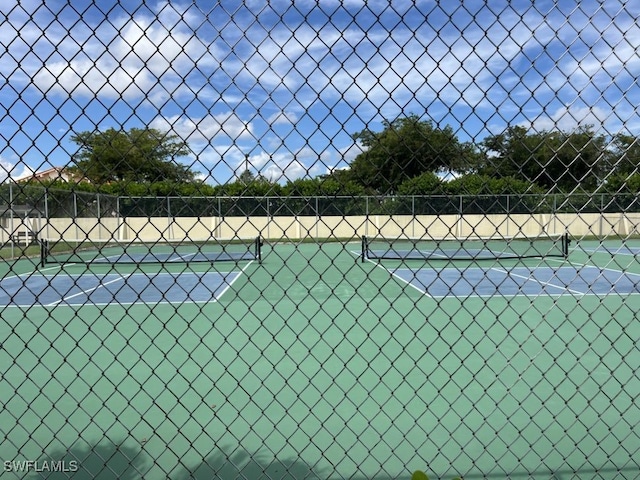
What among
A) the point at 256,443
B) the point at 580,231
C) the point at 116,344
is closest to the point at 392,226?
the point at 580,231

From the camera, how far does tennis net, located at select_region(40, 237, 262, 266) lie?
3.29m

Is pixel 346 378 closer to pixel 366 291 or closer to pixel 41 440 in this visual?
pixel 41 440

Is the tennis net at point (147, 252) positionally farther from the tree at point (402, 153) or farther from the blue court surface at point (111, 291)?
the tree at point (402, 153)

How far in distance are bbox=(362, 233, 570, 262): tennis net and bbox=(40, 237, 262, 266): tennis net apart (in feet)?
4.13

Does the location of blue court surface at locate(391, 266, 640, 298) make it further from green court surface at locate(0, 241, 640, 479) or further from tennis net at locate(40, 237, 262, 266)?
tennis net at locate(40, 237, 262, 266)

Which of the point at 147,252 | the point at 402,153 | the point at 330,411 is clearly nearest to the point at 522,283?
the point at 147,252

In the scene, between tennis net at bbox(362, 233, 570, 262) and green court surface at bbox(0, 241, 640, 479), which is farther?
tennis net at bbox(362, 233, 570, 262)

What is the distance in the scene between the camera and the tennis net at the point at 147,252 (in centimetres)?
329

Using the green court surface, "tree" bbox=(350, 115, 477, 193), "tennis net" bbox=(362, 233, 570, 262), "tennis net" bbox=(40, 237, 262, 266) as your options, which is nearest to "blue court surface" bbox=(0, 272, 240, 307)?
"tennis net" bbox=(40, 237, 262, 266)

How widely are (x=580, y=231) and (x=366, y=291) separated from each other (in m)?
16.3

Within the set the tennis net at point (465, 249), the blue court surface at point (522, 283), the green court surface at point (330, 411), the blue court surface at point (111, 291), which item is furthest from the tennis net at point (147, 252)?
the blue court surface at point (522, 283)

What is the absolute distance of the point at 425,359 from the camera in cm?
507

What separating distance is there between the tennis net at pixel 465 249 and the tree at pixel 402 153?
35 centimetres

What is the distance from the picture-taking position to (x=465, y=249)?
362 centimetres
